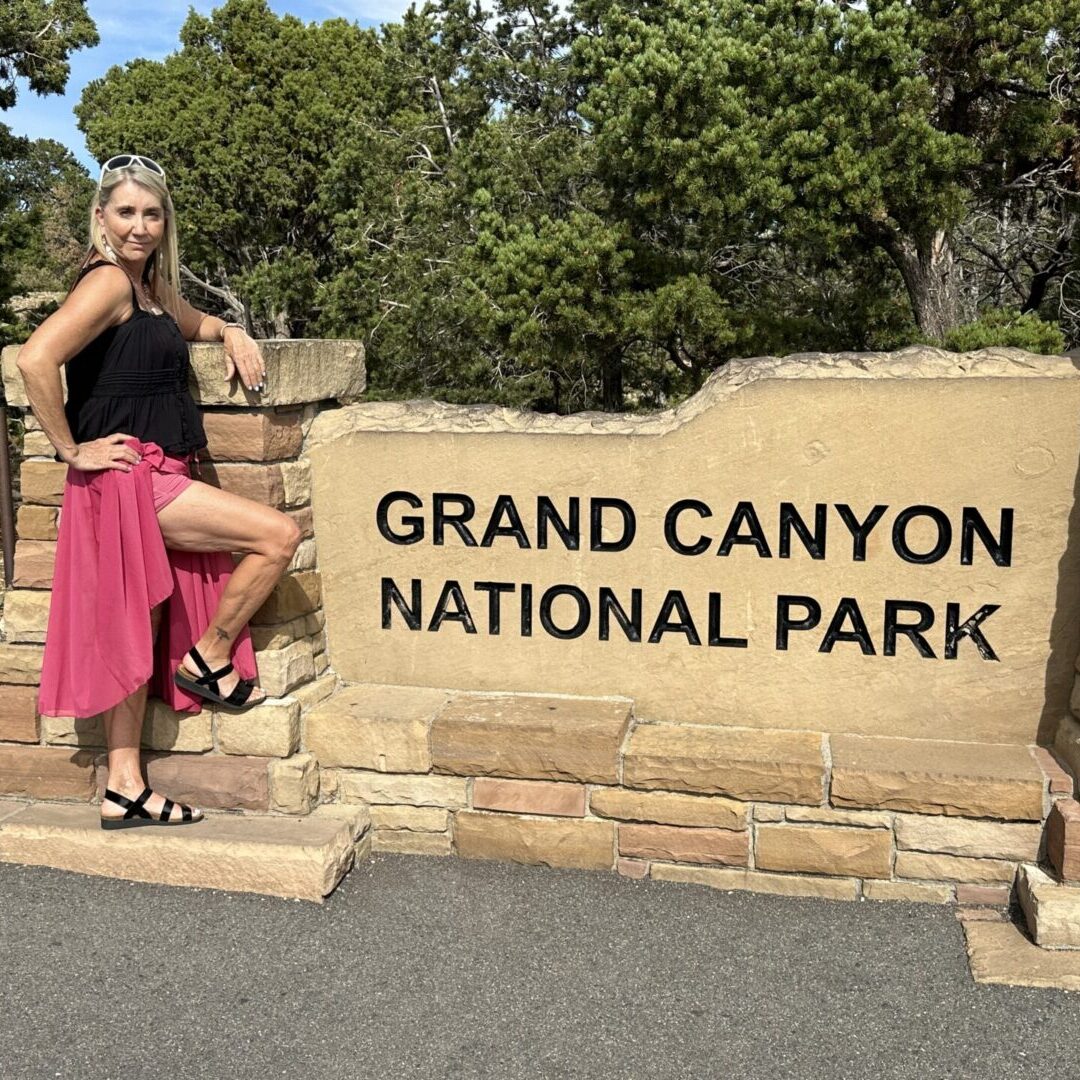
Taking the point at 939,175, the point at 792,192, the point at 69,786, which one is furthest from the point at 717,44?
the point at 69,786

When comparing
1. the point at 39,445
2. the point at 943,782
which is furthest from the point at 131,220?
the point at 943,782

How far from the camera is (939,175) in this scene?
14250 mm

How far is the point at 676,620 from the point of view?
355cm

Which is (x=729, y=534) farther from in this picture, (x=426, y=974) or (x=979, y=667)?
(x=426, y=974)

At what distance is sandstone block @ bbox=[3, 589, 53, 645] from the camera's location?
3588mm

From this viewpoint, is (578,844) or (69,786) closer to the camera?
(578,844)

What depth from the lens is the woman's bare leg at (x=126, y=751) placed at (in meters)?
3.33

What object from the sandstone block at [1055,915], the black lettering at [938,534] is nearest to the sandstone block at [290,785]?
the black lettering at [938,534]

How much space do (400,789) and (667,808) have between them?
2.75 ft

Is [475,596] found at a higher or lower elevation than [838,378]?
lower

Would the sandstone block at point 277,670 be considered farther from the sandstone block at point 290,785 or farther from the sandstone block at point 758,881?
the sandstone block at point 758,881

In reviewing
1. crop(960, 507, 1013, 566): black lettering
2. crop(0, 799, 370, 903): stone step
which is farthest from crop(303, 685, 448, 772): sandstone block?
crop(960, 507, 1013, 566): black lettering

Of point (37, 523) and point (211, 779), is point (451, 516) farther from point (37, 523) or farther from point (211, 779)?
point (37, 523)

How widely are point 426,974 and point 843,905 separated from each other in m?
1.20
